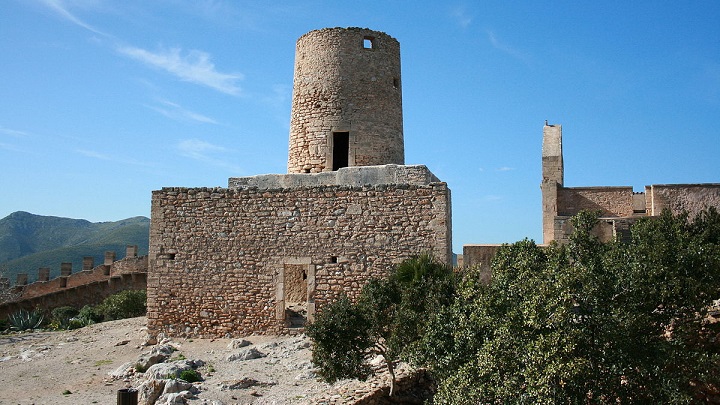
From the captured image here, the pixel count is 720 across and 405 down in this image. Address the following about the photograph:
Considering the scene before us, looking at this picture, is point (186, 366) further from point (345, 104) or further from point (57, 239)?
point (57, 239)

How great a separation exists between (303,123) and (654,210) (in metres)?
8.32

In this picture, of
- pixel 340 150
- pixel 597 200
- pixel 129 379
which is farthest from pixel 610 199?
pixel 129 379

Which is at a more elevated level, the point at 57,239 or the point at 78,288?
the point at 57,239

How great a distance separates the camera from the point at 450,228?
13.5m

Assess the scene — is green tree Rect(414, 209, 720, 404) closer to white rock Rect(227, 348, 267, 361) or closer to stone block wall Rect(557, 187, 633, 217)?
white rock Rect(227, 348, 267, 361)

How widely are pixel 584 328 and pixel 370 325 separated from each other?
150 inches

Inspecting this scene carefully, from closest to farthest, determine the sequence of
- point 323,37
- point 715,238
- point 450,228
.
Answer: point 715,238
point 450,228
point 323,37

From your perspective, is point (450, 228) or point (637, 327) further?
point (450, 228)

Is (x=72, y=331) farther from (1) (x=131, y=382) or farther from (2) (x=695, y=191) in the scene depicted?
(2) (x=695, y=191)

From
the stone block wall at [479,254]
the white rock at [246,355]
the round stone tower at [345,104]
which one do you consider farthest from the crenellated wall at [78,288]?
the stone block wall at [479,254]

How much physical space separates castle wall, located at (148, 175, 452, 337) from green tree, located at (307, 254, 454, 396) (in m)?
3.25

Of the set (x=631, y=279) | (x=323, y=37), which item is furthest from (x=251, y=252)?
(x=631, y=279)

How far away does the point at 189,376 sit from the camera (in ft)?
38.4

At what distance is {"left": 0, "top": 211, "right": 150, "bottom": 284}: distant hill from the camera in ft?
232
